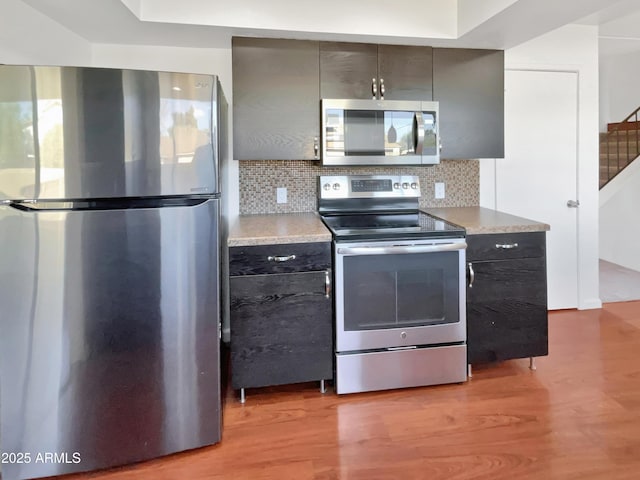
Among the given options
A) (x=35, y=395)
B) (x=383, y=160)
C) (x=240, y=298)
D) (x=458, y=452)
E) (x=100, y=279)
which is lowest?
(x=458, y=452)

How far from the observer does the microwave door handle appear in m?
2.62

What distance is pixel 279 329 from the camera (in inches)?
85.8

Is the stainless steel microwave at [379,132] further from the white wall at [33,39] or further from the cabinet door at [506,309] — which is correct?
the white wall at [33,39]

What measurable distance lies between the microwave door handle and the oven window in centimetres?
75

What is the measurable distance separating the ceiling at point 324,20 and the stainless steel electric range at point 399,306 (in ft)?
3.79

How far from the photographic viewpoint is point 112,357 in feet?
5.60

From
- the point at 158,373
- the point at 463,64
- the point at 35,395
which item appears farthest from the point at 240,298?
the point at 463,64

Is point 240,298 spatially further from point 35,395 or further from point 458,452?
point 458,452

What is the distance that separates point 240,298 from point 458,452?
121 centimetres

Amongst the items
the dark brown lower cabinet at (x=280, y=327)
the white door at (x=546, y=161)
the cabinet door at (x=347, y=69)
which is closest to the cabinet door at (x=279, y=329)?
the dark brown lower cabinet at (x=280, y=327)

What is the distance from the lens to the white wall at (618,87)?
5832 mm

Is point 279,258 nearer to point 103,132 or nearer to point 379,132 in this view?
point 103,132

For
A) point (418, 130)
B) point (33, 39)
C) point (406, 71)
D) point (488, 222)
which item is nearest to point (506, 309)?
point (488, 222)

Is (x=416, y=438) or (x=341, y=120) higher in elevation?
(x=341, y=120)
